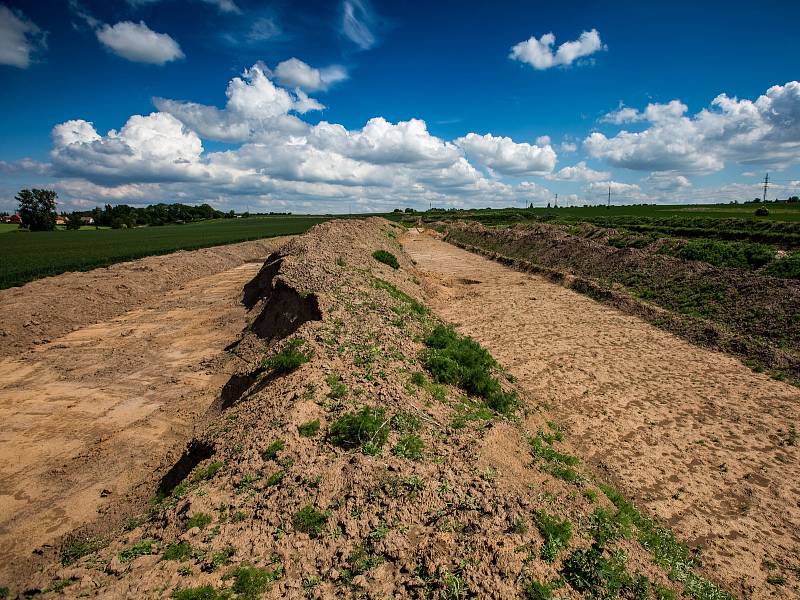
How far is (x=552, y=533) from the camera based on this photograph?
500 centimetres

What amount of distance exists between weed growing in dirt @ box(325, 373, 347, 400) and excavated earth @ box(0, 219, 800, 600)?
→ 0.20 feet

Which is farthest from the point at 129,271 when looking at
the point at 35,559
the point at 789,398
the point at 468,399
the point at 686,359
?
the point at 789,398

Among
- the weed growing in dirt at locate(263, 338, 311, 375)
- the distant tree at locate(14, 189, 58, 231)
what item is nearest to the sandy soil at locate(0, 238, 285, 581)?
the weed growing in dirt at locate(263, 338, 311, 375)

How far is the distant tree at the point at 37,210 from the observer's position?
72.0m

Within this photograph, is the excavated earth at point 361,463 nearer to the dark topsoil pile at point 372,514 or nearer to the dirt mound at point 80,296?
the dark topsoil pile at point 372,514

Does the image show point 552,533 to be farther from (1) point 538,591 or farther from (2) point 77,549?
(2) point 77,549

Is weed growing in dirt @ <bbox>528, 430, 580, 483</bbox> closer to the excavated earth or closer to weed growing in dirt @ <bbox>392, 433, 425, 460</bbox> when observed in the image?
the excavated earth

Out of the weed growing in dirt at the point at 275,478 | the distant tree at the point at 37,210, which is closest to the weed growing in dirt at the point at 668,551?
the weed growing in dirt at the point at 275,478

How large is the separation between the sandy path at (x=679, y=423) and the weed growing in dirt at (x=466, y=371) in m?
1.74

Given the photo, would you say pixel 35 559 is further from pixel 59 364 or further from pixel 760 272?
pixel 760 272

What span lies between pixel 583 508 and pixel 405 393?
3594mm

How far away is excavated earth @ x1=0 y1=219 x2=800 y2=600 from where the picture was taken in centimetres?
454

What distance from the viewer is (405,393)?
26.3ft

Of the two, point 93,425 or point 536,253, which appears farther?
point 536,253
